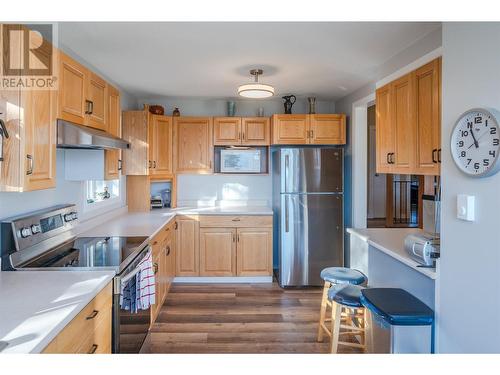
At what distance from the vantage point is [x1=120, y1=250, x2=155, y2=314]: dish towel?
209cm

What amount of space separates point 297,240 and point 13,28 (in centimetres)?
334

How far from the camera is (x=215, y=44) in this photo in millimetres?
2604

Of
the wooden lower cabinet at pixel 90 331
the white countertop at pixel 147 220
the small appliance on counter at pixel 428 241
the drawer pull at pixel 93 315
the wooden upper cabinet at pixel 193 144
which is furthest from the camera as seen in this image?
the wooden upper cabinet at pixel 193 144

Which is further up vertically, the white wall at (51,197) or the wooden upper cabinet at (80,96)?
the wooden upper cabinet at (80,96)

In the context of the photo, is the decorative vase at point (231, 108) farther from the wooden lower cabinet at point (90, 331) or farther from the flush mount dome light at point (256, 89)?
the wooden lower cabinet at point (90, 331)

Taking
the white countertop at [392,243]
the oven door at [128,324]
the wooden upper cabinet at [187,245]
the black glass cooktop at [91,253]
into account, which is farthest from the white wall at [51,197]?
the white countertop at [392,243]

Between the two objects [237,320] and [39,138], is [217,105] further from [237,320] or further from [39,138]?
[39,138]

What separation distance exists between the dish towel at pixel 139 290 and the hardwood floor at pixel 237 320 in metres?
0.42

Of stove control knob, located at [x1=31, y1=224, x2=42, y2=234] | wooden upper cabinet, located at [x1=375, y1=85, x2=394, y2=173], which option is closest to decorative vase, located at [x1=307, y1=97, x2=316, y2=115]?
wooden upper cabinet, located at [x1=375, y1=85, x2=394, y2=173]

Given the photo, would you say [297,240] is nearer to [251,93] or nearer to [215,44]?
[251,93]

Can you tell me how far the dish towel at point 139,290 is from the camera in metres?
2.09

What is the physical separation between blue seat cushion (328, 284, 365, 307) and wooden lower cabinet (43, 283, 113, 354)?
138cm

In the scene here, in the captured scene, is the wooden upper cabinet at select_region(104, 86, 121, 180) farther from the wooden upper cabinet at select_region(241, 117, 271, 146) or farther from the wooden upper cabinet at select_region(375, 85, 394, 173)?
the wooden upper cabinet at select_region(375, 85, 394, 173)
